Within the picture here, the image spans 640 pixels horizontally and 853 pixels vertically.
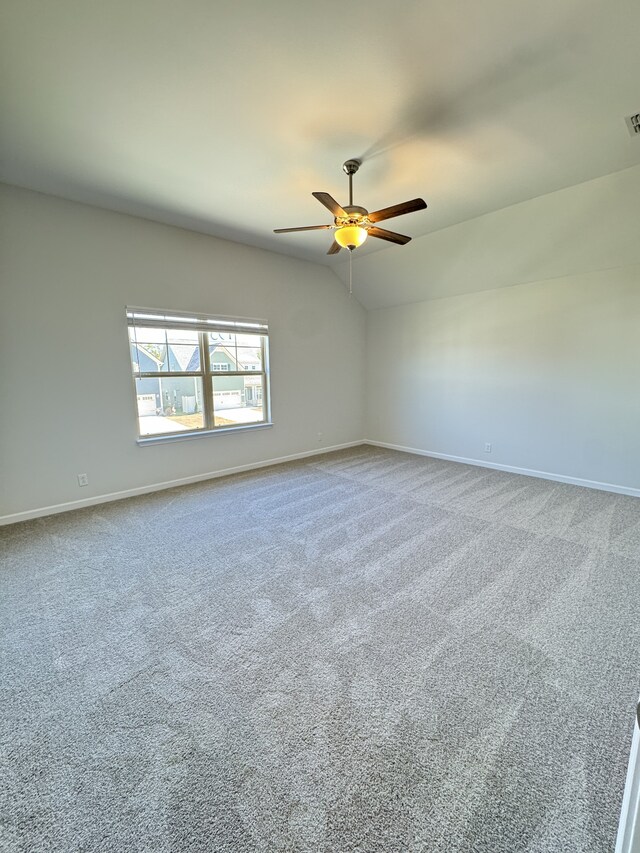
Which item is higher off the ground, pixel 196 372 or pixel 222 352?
pixel 222 352

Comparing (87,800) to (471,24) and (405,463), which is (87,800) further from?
(405,463)

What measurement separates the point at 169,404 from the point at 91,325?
111 centimetres

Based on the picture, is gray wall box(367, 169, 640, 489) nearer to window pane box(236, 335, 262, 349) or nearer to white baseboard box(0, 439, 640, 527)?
white baseboard box(0, 439, 640, 527)

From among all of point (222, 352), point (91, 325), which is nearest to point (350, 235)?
point (222, 352)

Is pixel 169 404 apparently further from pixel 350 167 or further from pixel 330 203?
pixel 350 167

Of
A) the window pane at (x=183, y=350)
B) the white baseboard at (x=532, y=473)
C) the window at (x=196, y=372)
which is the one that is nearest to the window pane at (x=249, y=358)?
the window at (x=196, y=372)

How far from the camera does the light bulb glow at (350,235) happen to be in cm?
251

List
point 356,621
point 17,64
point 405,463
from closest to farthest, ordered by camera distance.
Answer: point 17,64 < point 356,621 < point 405,463

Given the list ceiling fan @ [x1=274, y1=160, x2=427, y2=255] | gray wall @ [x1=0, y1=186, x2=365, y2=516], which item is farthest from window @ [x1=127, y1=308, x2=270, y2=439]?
ceiling fan @ [x1=274, y1=160, x2=427, y2=255]

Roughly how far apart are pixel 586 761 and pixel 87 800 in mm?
1766

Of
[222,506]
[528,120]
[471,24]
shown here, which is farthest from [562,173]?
[222,506]

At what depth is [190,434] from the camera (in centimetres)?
417

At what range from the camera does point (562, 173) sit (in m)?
2.82

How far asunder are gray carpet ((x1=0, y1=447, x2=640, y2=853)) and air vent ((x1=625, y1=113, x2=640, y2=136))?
117 inches
